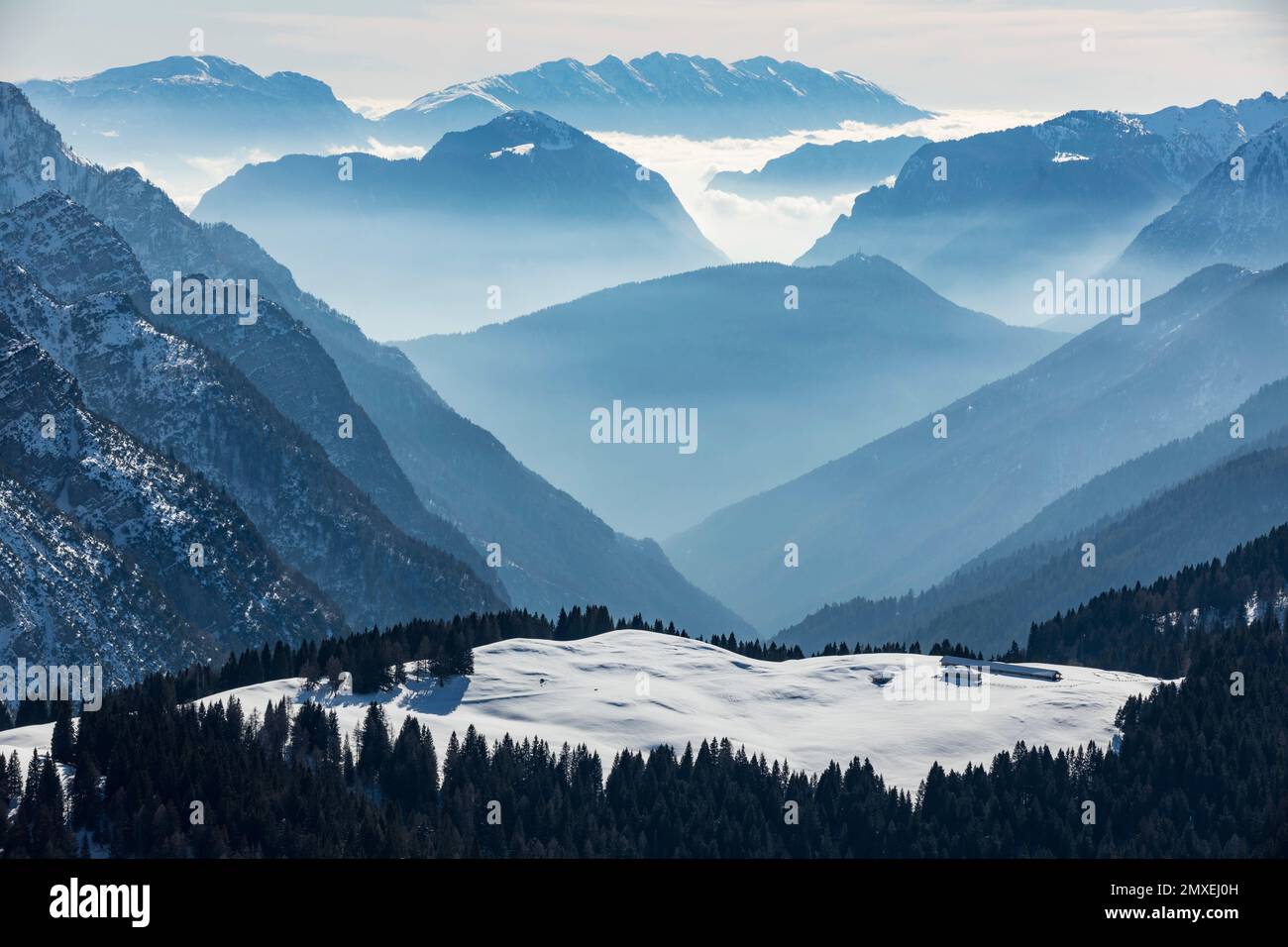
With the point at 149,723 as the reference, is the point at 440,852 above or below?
below
